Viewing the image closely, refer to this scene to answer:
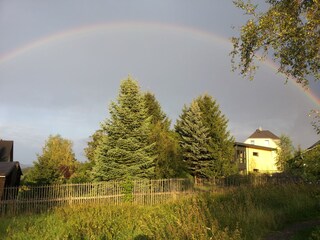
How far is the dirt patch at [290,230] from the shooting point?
798 cm

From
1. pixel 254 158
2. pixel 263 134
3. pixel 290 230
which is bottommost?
pixel 290 230

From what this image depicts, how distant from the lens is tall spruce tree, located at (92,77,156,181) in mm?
24328

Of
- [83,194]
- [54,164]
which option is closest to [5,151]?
[54,164]

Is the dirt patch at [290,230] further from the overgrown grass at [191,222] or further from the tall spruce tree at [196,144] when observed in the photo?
the tall spruce tree at [196,144]

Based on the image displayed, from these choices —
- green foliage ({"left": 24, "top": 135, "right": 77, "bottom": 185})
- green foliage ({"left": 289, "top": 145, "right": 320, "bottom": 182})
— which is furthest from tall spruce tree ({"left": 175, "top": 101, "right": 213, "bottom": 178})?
green foliage ({"left": 289, "top": 145, "right": 320, "bottom": 182})

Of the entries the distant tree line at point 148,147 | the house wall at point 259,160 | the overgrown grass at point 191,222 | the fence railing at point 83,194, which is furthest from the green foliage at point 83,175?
the house wall at point 259,160

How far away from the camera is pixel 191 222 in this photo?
24.6 ft

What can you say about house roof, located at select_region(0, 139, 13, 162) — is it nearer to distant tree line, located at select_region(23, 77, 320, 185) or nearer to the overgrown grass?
distant tree line, located at select_region(23, 77, 320, 185)

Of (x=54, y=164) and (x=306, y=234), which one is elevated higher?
(x=54, y=164)

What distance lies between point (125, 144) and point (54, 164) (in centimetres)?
627

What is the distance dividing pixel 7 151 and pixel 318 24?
4227 cm

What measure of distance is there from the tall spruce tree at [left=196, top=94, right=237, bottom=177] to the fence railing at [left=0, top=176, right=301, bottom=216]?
41.9 feet

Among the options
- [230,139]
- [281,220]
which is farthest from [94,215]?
[230,139]

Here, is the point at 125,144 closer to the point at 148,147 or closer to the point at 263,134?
the point at 148,147
